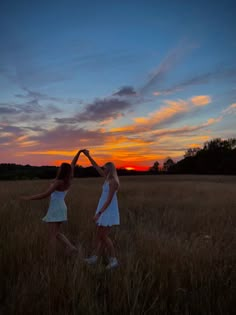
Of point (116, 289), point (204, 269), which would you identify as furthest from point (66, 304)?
point (204, 269)

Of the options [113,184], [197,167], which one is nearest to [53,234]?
[113,184]

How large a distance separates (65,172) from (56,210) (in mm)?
657

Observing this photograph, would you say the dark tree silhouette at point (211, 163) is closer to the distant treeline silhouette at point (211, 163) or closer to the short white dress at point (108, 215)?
the distant treeline silhouette at point (211, 163)

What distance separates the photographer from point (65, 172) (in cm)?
430

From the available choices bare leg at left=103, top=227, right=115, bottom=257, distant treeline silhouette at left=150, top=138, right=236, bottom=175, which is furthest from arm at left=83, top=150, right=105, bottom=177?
distant treeline silhouette at left=150, top=138, right=236, bottom=175

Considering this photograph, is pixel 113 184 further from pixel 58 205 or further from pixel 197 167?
pixel 197 167

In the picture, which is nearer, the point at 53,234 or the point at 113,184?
the point at 113,184

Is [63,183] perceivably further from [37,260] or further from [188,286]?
[188,286]

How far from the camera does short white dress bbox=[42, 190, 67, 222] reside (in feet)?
13.9

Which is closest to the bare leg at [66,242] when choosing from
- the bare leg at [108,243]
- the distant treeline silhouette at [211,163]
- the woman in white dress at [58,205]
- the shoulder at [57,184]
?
the woman in white dress at [58,205]

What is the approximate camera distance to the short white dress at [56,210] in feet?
13.9

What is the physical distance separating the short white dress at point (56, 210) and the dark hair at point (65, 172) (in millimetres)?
262

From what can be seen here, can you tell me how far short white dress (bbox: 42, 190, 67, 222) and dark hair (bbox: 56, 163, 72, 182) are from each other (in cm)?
26

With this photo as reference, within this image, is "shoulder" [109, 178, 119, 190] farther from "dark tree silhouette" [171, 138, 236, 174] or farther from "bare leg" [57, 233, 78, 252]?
"dark tree silhouette" [171, 138, 236, 174]
